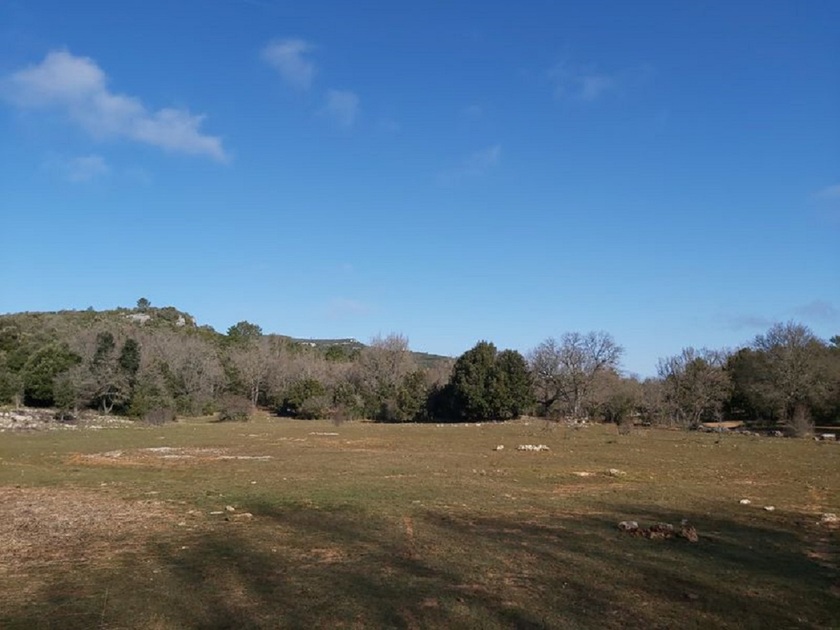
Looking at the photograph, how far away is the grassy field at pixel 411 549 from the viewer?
23.1 ft

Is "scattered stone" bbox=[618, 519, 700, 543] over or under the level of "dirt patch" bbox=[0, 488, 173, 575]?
over

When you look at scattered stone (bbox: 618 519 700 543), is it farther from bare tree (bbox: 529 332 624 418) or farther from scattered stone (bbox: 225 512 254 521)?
bare tree (bbox: 529 332 624 418)

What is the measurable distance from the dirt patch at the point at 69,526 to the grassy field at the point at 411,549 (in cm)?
6

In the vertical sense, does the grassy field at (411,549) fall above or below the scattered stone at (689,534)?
below

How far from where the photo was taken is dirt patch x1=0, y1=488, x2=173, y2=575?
9.51 m

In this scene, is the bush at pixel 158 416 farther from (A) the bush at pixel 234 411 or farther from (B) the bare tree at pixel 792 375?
(B) the bare tree at pixel 792 375

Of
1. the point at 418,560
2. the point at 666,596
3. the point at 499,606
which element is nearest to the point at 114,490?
the point at 418,560

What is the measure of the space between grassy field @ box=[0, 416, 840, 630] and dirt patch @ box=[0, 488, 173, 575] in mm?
63

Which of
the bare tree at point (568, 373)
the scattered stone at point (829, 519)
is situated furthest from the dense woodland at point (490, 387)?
the scattered stone at point (829, 519)

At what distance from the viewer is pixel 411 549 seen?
10.0 meters

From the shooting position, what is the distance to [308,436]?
4253 centimetres

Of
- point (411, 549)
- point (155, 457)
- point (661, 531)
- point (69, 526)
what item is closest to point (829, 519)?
point (661, 531)

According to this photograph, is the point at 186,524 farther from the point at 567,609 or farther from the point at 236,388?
the point at 236,388

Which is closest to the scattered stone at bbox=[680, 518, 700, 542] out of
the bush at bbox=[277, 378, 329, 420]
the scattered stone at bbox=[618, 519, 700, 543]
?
the scattered stone at bbox=[618, 519, 700, 543]
